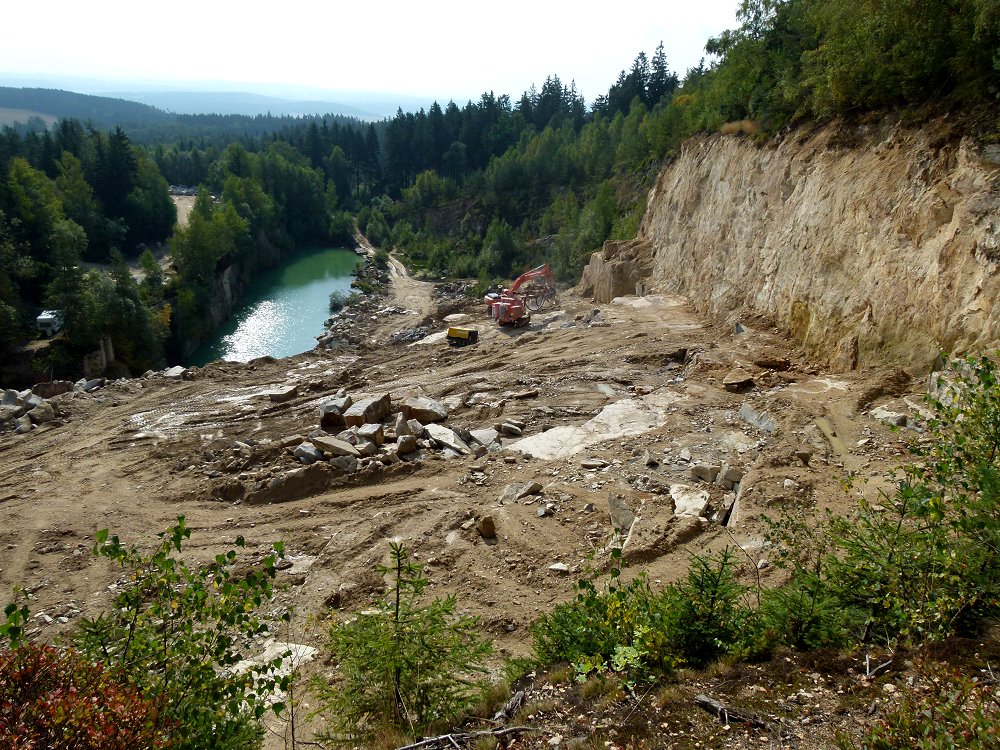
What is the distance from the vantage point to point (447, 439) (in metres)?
12.5

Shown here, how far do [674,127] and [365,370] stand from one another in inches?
938

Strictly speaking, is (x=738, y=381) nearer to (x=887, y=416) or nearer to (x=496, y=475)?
(x=887, y=416)

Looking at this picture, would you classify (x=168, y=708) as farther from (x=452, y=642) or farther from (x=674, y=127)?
(x=674, y=127)

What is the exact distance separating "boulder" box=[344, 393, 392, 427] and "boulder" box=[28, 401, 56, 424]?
9038mm

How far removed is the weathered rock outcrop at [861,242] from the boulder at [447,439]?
7846 mm

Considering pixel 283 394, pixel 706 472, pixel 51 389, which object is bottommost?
pixel 51 389

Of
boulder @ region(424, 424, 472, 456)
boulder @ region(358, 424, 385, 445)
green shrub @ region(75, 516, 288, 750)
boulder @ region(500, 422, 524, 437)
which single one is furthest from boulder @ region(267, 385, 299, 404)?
green shrub @ region(75, 516, 288, 750)

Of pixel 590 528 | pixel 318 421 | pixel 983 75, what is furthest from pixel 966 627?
pixel 318 421

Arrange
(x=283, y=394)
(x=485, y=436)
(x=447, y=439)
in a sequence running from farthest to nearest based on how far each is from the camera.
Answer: (x=283, y=394)
(x=485, y=436)
(x=447, y=439)

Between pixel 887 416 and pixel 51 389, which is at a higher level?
pixel 887 416

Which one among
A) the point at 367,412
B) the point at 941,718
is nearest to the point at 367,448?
the point at 367,412

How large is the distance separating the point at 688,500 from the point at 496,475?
347 cm

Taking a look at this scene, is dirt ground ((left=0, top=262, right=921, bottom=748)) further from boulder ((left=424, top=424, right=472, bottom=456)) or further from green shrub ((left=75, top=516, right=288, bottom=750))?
green shrub ((left=75, top=516, right=288, bottom=750))

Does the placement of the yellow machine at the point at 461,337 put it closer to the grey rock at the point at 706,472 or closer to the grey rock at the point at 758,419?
the grey rock at the point at 758,419
